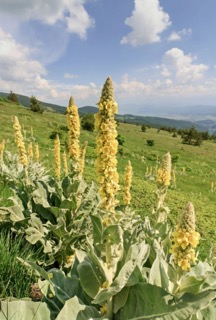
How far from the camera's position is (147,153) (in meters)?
41.9

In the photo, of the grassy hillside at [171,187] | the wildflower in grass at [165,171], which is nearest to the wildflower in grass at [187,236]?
the grassy hillside at [171,187]

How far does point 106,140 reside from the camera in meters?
3.19

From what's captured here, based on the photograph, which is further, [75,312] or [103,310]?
[103,310]

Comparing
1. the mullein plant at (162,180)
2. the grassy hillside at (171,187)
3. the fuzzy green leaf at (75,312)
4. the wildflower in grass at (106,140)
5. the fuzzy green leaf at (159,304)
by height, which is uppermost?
the wildflower in grass at (106,140)

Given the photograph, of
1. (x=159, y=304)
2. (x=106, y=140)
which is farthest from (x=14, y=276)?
(x=106, y=140)

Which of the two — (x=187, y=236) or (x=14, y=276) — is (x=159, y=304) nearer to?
(x=187, y=236)

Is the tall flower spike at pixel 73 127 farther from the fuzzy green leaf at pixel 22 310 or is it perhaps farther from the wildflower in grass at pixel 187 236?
→ the wildflower in grass at pixel 187 236

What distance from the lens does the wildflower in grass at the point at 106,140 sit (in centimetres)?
314

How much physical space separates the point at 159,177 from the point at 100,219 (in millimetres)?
2435

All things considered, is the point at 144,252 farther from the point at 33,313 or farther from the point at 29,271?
the point at 29,271

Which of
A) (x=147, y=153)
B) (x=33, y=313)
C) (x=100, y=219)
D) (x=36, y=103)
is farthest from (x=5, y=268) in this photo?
(x=36, y=103)

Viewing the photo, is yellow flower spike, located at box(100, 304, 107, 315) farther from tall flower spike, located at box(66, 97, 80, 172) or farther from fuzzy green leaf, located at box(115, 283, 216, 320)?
tall flower spike, located at box(66, 97, 80, 172)

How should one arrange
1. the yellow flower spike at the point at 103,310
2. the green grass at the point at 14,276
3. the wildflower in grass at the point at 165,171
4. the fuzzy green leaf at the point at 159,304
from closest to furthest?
1. the fuzzy green leaf at the point at 159,304
2. the yellow flower spike at the point at 103,310
3. the green grass at the point at 14,276
4. the wildflower in grass at the point at 165,171

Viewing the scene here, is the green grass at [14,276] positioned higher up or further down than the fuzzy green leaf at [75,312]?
further down
